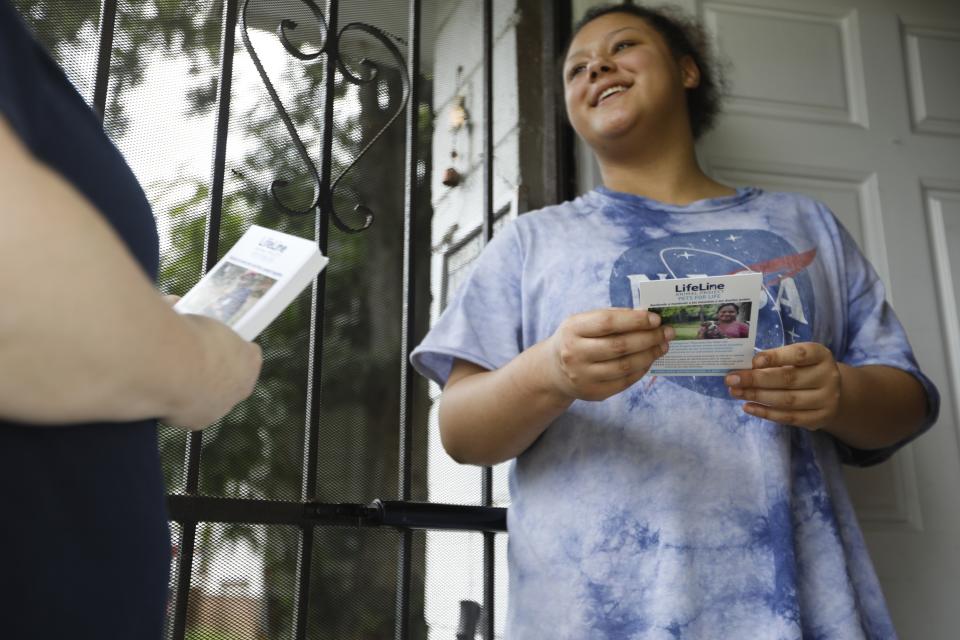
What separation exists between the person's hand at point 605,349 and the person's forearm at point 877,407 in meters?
0.36

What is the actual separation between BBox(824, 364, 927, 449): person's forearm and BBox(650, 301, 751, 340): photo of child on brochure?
0.91ft

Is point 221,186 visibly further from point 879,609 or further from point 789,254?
point 879,609

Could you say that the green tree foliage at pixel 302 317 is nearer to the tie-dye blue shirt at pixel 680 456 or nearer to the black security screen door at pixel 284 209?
the black security screen door at pixel 284 209

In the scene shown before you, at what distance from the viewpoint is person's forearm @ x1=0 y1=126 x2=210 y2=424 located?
1.60 ft

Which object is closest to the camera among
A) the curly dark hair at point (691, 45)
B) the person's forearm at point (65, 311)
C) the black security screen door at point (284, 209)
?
the person's forearm at point (65, 311)

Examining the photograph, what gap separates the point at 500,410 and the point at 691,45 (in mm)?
1027

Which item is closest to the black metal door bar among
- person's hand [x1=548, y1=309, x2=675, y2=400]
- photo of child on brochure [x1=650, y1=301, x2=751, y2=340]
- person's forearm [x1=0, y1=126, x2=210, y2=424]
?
person's hand [x1=548, y1=309, x2=675, y2=400]

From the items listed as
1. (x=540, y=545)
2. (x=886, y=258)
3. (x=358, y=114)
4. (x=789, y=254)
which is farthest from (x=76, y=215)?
(x=886, y=258)

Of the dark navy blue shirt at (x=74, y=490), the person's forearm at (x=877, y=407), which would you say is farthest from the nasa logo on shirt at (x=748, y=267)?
the dark navy blue shirt at (x=74, y=490)

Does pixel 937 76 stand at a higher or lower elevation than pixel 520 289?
higher

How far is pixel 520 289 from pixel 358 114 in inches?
26.0

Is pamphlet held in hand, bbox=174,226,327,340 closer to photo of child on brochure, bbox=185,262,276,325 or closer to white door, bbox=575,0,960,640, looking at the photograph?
photo of child on brochure, bbox=185,262,276,325

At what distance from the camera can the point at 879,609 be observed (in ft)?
4.09

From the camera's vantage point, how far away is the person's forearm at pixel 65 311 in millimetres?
489
